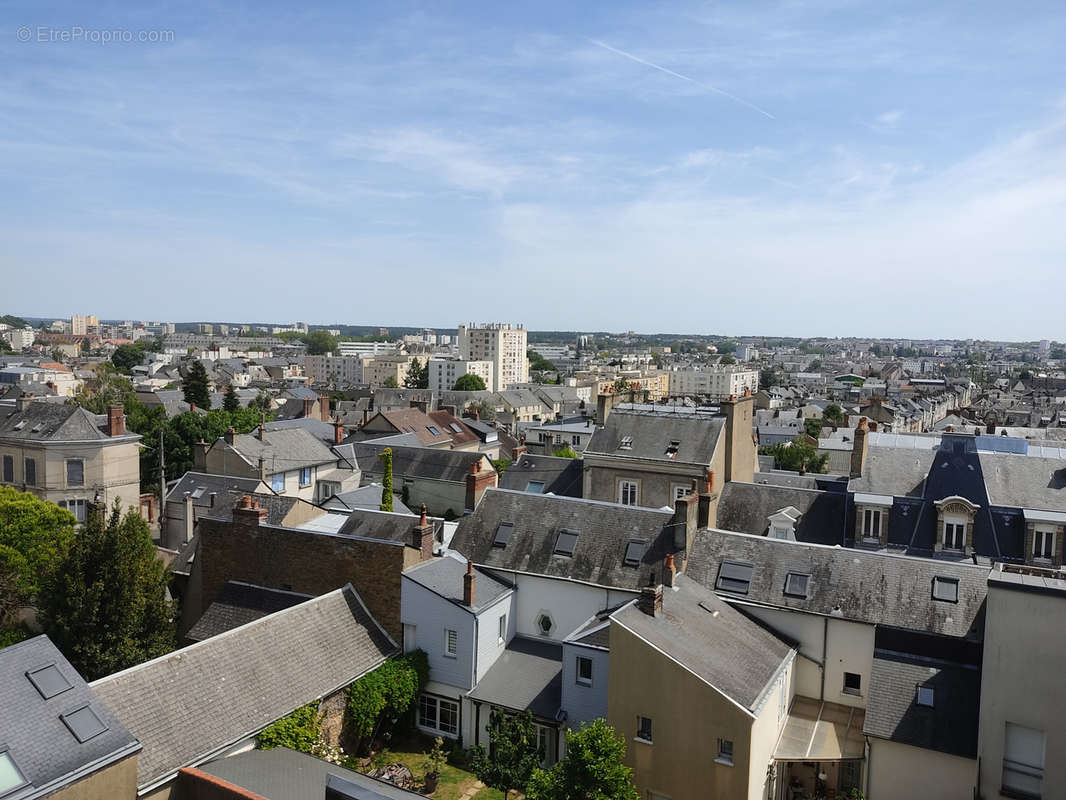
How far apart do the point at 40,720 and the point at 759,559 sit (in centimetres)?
2130

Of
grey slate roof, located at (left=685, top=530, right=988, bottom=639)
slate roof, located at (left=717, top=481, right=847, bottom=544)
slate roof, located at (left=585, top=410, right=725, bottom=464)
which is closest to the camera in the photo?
grey slate roof, located at (left=685, top=530, right=988, bottom=639)

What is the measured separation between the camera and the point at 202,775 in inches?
696

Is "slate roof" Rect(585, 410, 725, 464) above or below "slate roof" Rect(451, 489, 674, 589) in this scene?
above

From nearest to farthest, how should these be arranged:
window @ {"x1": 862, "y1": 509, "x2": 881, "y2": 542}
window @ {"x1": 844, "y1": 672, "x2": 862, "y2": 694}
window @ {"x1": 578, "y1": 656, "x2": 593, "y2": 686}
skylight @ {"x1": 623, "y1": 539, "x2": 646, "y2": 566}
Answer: window @ {"x1": 578, "y1": 656, "x2": 593, "y2": 686}, window @ {"x1": 844, "y1": 672, "x2": 862, "y2": 694}, skylight @ {"x1": 623, "y1": 539, "x2": 646, "y2": 566}, window @ {"x1": 862, "y1": 509, "x2": 881, "y2": 542}

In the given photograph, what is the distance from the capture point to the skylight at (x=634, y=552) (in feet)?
89.8

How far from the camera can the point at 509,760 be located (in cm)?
2111

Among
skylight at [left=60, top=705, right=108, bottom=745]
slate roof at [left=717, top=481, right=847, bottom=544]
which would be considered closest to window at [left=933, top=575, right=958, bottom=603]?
slate roof at [left=717, top=481, right=847, bottom=544]

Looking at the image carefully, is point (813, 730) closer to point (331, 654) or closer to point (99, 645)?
point (331, 654)

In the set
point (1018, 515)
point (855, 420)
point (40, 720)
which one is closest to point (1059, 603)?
point (1018, 515)

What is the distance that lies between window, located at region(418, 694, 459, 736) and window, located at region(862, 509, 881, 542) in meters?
18.9

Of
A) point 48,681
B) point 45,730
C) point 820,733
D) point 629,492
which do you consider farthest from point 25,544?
point 820,733

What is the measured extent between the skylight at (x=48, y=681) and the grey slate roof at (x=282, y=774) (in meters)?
3.71

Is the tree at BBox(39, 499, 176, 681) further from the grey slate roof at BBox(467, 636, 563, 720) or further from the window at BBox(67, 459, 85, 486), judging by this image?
the window at BBox(67, 459, 85, 486)

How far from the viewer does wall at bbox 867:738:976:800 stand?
821 inches
